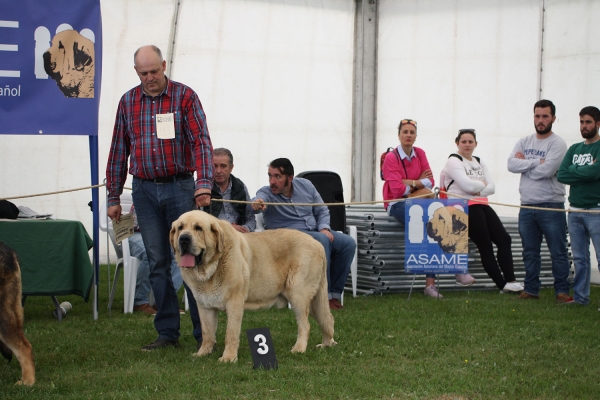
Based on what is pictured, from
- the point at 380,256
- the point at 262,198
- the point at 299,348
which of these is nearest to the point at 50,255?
the point at 262,198

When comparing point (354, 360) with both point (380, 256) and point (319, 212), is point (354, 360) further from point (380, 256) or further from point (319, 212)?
→ point (380, 256)

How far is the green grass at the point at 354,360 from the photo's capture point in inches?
162

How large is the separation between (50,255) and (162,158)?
7.01 feet

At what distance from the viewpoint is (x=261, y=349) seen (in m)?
4.64

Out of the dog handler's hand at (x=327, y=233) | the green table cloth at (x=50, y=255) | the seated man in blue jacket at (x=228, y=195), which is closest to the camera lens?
the green table cloth at (x=50, y=255)

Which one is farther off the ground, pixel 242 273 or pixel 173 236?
pixel 173 236

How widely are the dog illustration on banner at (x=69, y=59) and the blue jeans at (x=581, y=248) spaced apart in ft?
16.3

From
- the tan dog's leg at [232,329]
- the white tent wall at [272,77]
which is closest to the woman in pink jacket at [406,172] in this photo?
the white tent wall at [272,77]

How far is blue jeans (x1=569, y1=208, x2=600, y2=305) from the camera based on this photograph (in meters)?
7.68

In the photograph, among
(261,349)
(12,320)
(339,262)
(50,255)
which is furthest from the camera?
(339,262)

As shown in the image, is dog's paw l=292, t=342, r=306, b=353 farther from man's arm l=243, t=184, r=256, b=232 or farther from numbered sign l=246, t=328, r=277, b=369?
man's arm l=243, t=184, r=256, b=232

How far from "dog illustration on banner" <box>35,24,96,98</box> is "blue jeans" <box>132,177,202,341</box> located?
67.5 inches

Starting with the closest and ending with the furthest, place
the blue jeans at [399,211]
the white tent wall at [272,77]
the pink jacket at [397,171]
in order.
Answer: the pink jacket at [397,171] < the blue jeans at [399,211] < the white tent wall at [272,77]

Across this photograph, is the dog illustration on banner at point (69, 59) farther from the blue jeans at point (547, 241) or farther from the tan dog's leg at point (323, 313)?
the blue jeans at point (547, 241)
